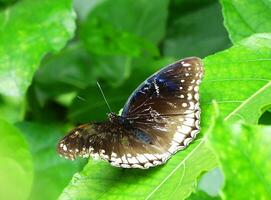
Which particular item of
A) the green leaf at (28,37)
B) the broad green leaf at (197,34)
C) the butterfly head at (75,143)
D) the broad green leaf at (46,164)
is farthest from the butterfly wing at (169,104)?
the broad green leaf at (197,34)

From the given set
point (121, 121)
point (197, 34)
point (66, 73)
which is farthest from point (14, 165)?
point (197, 34)

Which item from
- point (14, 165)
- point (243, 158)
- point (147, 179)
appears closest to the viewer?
point (243, 158)

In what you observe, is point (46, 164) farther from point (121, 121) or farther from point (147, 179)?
point (147, 179)

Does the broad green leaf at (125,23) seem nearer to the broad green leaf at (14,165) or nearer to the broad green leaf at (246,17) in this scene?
the broad green leaf at (14,165)

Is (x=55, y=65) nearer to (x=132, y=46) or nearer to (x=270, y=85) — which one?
(x=132, y=46)

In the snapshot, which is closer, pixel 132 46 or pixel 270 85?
pixel 270 85

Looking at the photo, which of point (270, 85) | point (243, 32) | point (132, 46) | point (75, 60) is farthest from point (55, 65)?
point (270, 85)

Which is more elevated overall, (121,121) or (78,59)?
(121,121)
